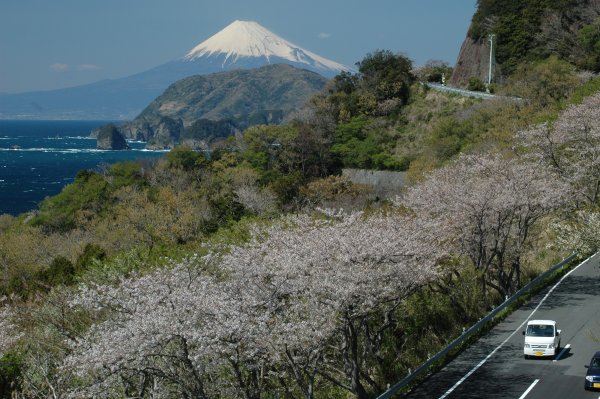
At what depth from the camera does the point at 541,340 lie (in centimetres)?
1902

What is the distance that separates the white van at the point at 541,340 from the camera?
62.3ft

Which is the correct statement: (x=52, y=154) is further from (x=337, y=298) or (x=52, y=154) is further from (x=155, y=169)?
(x=337, y=298)

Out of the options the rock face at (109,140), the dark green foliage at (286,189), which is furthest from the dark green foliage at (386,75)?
the rock face at (109,140)

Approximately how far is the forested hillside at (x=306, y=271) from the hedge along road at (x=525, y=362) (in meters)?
1.75

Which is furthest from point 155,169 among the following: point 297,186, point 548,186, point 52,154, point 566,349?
point 52,154

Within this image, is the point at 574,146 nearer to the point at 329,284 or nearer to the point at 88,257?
the point at 329,284

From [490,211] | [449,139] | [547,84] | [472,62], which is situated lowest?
[490,211]

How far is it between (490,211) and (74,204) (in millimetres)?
43830

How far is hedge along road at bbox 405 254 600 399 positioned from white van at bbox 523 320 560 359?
294 mm

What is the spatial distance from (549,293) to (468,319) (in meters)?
3.88

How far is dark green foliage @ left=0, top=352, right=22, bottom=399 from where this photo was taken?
1833 cm

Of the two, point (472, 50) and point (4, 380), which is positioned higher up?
point (472, 50)

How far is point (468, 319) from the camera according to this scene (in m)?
24.2

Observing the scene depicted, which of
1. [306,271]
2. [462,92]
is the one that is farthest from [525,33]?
[306,271]
